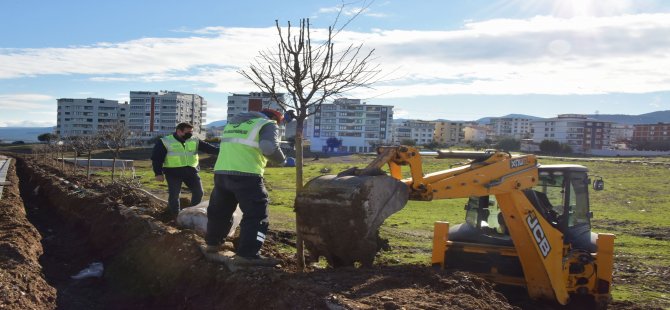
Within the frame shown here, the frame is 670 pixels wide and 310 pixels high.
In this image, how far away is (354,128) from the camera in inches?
4589

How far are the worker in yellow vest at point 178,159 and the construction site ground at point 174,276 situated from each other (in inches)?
25.9

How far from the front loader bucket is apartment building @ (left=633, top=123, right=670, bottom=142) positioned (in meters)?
139

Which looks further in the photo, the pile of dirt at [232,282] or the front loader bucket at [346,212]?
the front loader bucket at [346,212]

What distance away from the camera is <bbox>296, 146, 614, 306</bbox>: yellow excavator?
19.1 ft

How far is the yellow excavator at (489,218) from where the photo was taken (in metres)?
5.83

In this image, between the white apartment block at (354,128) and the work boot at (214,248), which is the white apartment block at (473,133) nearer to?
the white apartment block at (354,128)

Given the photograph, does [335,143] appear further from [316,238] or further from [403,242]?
[316,238]

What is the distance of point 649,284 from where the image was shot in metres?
10.9

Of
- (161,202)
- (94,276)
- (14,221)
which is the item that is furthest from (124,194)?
(94,276)

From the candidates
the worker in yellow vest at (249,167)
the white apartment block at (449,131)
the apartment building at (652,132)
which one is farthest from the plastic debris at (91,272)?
the apartment building at (652,132)

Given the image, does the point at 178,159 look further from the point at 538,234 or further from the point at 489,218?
the point at 538,234

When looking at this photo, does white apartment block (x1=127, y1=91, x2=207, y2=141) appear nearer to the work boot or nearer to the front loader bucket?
the work boot

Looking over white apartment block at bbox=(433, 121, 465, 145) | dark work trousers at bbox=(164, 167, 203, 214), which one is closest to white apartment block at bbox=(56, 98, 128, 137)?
white apartment block at bbox=(433, 121, 465, 145)

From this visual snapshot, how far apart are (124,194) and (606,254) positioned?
382 inches
